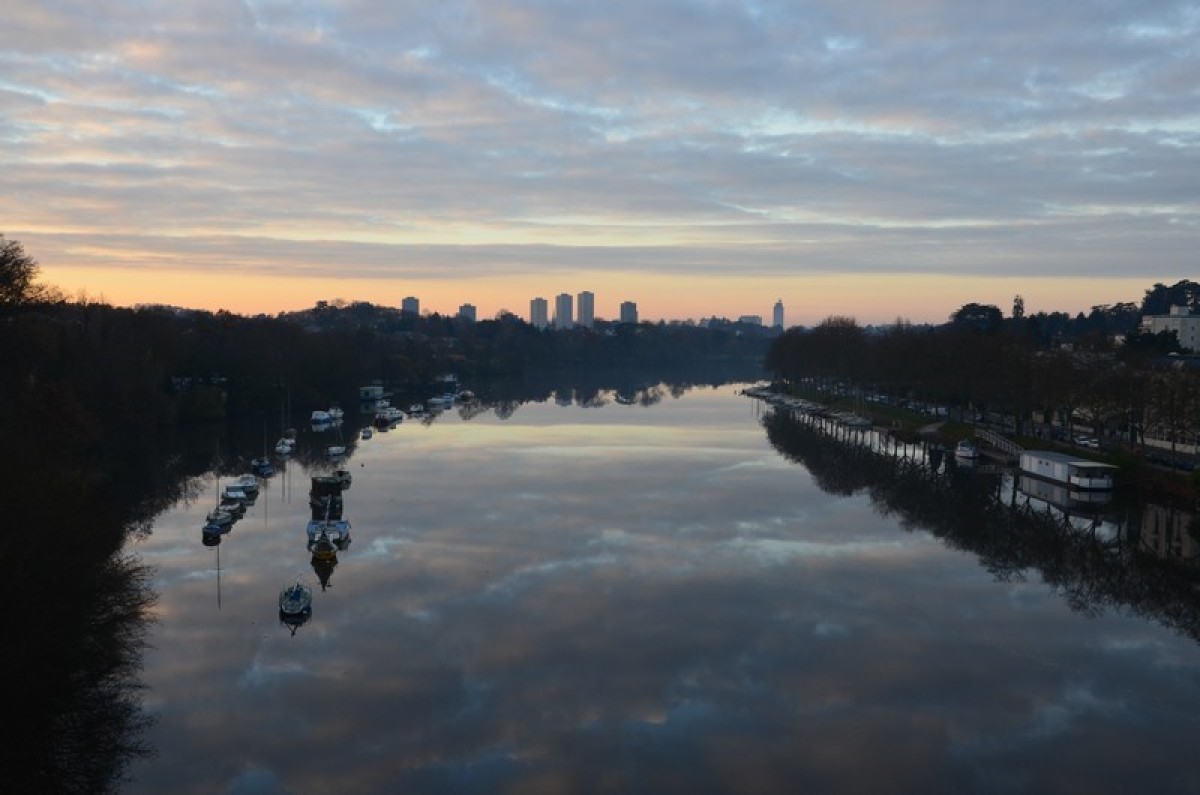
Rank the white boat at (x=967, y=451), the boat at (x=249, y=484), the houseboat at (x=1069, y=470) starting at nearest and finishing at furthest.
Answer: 1. the houseboat at (x=1069, y=470)
2. the boat at (x=249, y=484)
3. the white boat at (x=967, y=451)

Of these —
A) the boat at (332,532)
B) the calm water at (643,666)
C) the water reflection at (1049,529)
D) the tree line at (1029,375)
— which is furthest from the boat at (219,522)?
the tree line at (1029,375)

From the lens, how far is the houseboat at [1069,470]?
47.4 metres

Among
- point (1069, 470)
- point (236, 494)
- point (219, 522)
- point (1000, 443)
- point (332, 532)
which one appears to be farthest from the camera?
point (1000, 443)

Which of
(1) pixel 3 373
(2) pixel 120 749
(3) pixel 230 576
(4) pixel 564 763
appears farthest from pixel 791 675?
(1) pixel 3 373

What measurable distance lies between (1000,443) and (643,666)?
45.8m

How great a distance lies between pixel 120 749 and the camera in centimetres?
1980

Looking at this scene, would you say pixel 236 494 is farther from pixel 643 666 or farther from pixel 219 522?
pixel 643 666

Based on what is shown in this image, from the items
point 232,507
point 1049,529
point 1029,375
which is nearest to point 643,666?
point 1049,529

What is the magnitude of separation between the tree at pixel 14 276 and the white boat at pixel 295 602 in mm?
21655

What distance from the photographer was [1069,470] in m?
48.9

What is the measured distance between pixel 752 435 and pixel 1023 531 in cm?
3716

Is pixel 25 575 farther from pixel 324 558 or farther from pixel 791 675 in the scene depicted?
pixel 791 675

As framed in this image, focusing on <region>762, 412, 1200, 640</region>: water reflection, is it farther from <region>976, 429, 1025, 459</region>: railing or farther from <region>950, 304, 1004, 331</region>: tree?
<region>950, 304, 1004, 331</region>: tree

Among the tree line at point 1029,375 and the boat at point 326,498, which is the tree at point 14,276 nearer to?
the boat at point 326,498
